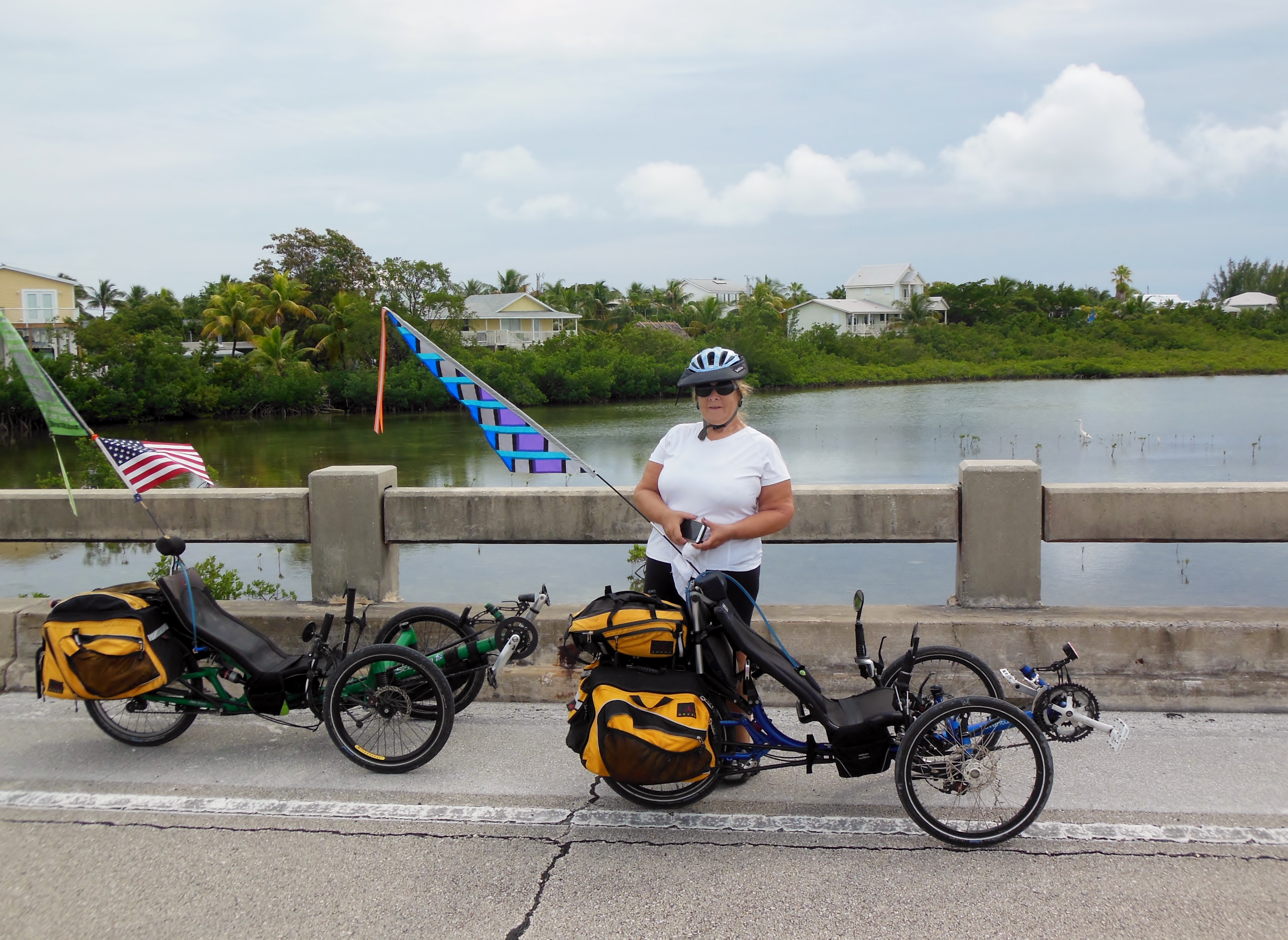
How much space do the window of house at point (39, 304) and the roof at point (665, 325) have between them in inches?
1472

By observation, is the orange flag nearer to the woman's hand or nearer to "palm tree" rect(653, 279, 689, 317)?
the woman's hand

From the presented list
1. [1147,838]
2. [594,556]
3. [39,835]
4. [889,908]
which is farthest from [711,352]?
[594,556]

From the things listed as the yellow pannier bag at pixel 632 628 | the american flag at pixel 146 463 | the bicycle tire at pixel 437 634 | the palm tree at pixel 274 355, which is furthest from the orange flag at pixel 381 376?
the palm tree at pixel 274 355

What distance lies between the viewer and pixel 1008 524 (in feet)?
18.8

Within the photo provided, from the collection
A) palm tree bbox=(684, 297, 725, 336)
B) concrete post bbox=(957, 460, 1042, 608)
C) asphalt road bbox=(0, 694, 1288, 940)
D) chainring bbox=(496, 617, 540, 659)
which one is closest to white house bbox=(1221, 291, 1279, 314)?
palm tree bbox=(684, 297, 725, 336)

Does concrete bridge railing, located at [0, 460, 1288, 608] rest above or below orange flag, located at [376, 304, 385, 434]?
below

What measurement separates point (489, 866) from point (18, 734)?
2970 mm

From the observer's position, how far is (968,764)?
13.0ft

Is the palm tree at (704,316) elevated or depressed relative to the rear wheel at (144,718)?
elevated

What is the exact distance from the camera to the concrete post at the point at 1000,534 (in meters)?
5.68

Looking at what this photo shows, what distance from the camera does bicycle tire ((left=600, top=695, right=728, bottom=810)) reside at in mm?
4219

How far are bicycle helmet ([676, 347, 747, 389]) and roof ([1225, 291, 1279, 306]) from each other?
122150mm

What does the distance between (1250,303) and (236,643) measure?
13375cm

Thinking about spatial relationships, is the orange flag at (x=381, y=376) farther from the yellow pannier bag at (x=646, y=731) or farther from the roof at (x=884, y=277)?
the roof at (x=884, y=277)
